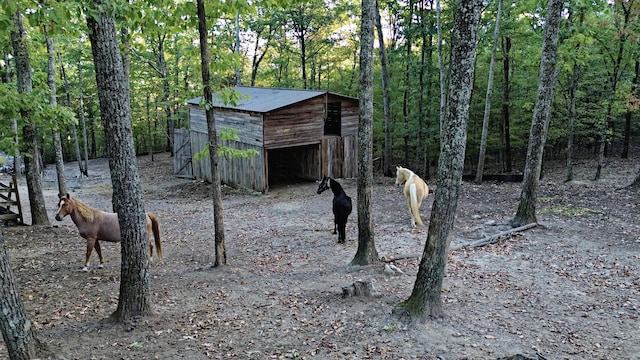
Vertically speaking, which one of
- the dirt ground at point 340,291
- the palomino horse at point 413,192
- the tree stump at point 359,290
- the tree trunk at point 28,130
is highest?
the tree trunk at point 28,130

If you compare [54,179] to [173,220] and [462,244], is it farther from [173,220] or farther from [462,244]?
[462,244]

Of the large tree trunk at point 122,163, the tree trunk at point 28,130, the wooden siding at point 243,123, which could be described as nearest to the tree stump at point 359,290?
the large tree trunk at point 122,163

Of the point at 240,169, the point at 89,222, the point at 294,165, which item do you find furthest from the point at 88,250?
the point at 294,165

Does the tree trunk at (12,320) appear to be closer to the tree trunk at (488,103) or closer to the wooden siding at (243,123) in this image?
the wooden siding at (243,123)

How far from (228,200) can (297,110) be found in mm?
5391

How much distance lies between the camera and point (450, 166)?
18.2ft

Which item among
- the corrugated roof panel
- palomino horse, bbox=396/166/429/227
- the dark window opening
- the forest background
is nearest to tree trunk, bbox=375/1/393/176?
the forest background

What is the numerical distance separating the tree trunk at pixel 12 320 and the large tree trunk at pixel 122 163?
1.84 meters

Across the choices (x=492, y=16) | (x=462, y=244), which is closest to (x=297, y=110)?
(x=492, y=16)

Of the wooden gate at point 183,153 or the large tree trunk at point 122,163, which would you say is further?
the wooden gate at point 183,153

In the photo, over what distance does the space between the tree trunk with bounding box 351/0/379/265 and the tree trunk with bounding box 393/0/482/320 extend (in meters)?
2.46

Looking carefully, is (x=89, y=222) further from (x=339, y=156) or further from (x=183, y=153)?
(x=183, y=153)

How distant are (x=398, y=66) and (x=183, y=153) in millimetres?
14983

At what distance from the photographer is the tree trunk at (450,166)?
5.15m
